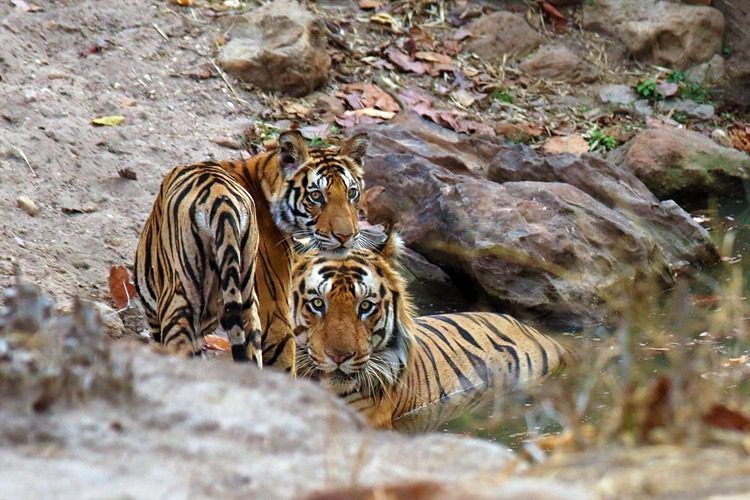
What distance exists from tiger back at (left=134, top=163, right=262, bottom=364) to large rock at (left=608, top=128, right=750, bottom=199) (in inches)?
180

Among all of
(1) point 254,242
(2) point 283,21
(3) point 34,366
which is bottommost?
(2) point 283,21

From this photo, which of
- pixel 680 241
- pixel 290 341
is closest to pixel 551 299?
pixel 680 241

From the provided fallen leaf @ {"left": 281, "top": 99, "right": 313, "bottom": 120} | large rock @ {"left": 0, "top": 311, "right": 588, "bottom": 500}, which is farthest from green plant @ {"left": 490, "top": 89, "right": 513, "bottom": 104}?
large rock @ {"left": 0, "top": 311, "right": 588, "bottom": 500}

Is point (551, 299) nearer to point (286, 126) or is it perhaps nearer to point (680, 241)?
point (680, 241)

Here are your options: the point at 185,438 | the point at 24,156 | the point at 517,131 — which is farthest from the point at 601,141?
the point at 185,438

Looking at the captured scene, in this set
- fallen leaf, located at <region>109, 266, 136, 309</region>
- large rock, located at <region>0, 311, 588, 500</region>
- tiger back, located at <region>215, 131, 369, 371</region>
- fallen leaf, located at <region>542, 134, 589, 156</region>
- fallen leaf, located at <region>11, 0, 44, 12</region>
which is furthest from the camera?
fallen leaf, located at <region>542, 134, 589, 156</region>

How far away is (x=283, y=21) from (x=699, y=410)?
27.0ft

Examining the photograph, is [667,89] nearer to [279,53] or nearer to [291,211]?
[279,53]

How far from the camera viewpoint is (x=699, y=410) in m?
2.34

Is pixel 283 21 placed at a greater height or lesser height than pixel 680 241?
greater

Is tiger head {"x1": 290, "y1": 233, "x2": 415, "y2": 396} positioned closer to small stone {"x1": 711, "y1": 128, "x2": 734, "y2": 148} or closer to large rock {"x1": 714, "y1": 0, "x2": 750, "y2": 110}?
small stone {"x1": 711, "y1": 128, "x2": 734, "y2": 148}

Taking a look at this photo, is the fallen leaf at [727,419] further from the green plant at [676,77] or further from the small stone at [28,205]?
the green plant at [676,77]

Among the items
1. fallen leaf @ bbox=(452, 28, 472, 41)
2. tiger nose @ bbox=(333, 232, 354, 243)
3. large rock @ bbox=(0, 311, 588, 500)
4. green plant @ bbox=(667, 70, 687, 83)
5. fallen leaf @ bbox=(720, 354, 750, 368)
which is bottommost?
green plant @ bbox=(667, 70, 687, 83)

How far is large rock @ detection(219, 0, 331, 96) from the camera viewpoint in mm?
10039
